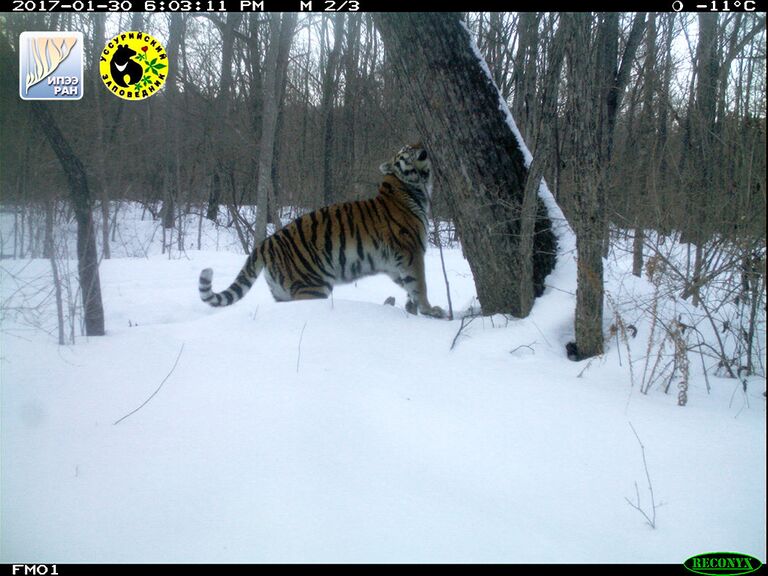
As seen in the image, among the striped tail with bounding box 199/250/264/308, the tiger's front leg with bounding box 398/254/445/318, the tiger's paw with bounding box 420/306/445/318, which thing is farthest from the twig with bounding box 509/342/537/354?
the striped tail with bounding box 199/250/264/308

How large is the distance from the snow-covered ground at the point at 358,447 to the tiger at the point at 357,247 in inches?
58.0

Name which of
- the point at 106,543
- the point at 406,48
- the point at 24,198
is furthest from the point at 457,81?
the point at 106,543

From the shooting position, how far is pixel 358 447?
2.38m

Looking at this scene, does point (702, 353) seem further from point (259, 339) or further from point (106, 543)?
point (106, 543)

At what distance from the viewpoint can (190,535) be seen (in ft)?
6.07

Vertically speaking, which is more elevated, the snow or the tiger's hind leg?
the snow

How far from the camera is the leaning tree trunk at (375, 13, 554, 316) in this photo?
4.32m

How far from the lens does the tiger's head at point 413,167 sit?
17.5 ft

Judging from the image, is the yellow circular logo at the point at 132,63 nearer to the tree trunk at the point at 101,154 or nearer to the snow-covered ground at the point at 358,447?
the tree trunk at the point at 101,154

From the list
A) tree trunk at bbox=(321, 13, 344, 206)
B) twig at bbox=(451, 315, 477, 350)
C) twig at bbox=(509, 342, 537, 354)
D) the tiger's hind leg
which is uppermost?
tree trunk at bbox=(321, 13, 344, 206)

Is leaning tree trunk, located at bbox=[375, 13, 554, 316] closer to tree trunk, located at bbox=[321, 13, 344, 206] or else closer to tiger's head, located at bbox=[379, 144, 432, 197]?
tiger's head, located at bbox=[379, 144, 432, 197]

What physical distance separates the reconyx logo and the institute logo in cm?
359

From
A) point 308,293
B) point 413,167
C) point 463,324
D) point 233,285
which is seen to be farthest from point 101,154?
point 463,324

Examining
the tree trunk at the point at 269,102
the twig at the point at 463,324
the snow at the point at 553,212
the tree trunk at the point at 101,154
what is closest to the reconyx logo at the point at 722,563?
the twig at the point at 463,324
